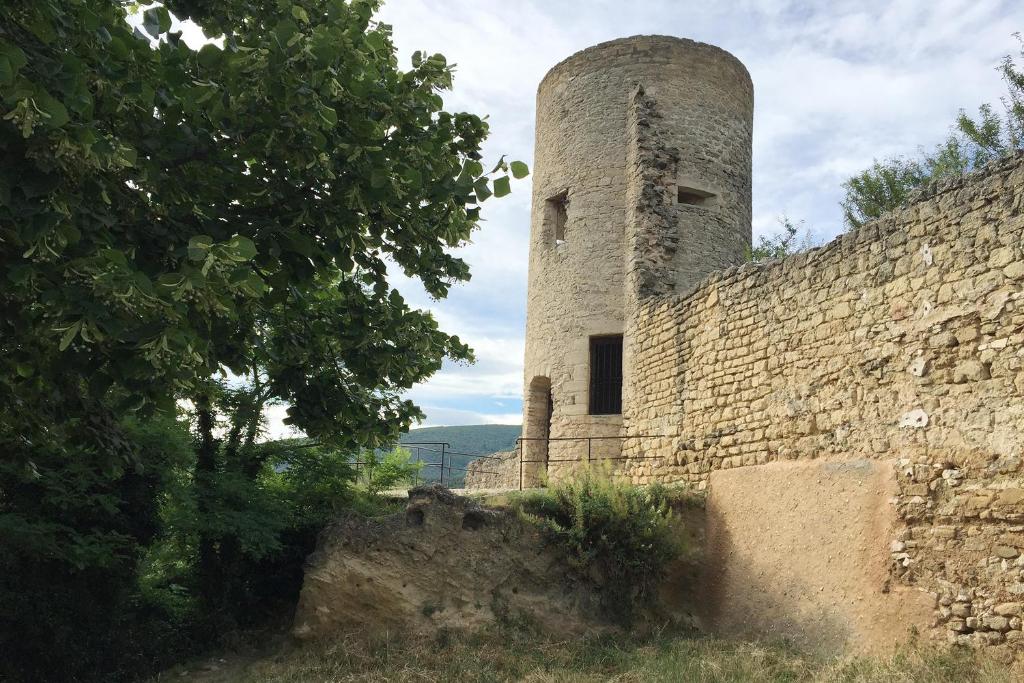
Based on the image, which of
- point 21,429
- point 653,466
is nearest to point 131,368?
point 21,429

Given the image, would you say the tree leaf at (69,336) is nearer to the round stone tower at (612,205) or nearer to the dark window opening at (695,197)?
the round stone tower at (612,205)

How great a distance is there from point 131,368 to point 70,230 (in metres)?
0.71

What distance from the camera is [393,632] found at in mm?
8414

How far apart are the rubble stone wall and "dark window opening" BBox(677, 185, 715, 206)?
382cm

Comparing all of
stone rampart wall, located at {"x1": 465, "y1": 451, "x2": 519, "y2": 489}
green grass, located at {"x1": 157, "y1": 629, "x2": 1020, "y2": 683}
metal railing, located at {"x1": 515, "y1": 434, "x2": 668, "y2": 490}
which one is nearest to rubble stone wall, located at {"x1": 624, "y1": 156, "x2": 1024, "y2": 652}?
green grass, located at {"x1": 157, "y1": 629, "x2": 1020, "y2": 683}

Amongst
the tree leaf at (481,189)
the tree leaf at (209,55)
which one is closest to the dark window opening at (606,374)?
the tree leaf at (481,189)

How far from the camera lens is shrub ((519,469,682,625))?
8.95 meters

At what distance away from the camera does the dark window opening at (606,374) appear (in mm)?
13203

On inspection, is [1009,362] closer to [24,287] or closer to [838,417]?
[838,417]

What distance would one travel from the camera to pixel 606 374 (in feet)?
43.5

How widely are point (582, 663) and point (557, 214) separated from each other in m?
8.42

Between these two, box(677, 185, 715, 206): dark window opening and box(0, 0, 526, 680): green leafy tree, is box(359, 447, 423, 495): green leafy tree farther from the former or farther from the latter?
box(677, 185, 715, 206): dark window opening

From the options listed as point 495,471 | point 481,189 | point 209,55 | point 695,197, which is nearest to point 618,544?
point 481,189

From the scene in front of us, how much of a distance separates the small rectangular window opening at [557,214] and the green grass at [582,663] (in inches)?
297
